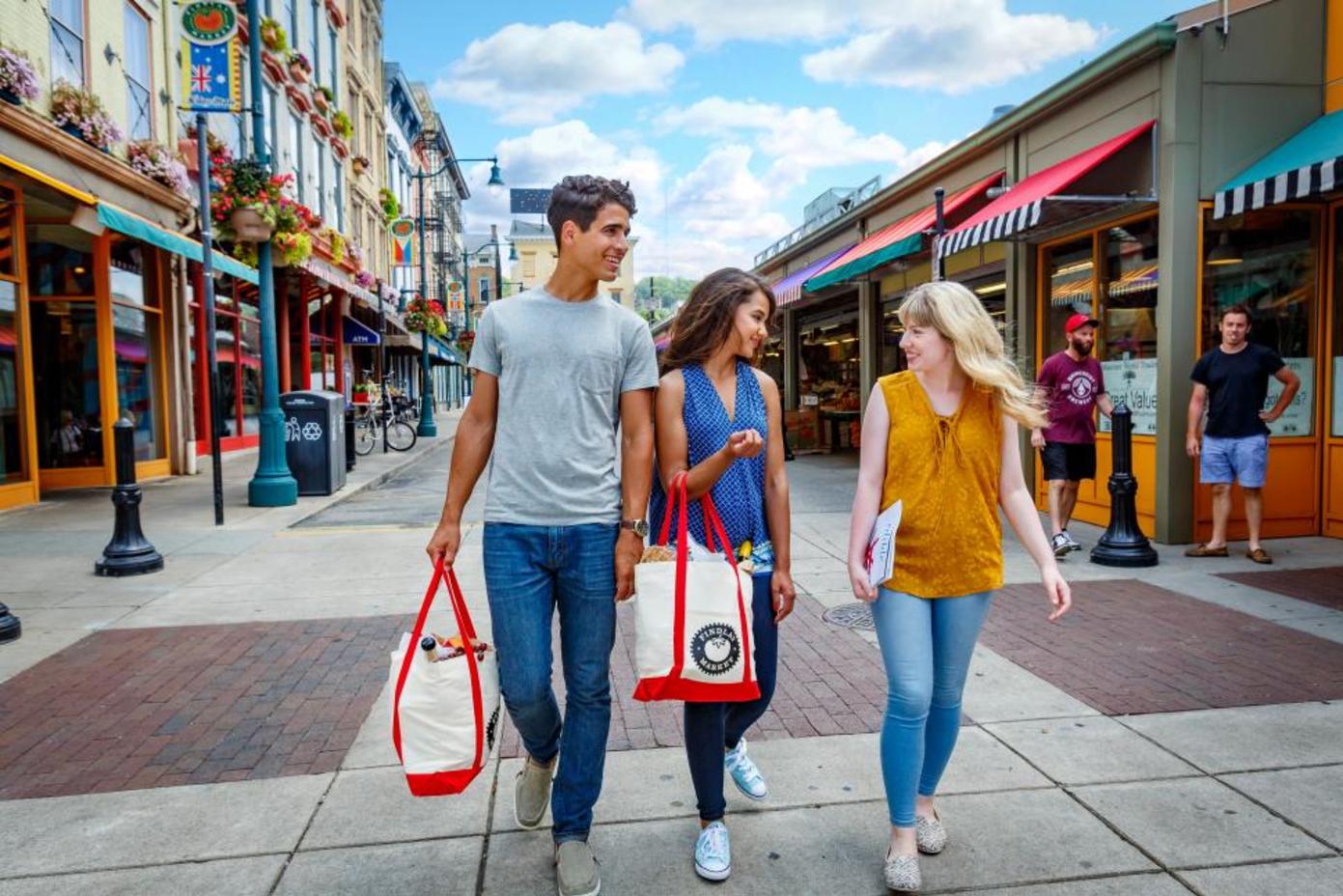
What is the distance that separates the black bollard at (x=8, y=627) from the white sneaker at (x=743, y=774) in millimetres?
4337

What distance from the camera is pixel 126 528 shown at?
23.4 ft

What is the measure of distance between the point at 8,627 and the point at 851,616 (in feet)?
15.6

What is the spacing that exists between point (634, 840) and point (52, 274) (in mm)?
12929


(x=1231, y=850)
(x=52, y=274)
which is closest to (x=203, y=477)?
(x=52, y=274)

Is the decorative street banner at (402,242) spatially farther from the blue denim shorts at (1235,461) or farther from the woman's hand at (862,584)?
the woman's hand at (862,584)

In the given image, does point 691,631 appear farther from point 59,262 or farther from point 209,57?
point 59,262

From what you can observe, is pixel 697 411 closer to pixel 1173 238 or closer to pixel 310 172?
pixel 1173 238

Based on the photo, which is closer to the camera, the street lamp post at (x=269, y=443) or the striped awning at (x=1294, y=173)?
the striped awning at (x=1294, y=173)

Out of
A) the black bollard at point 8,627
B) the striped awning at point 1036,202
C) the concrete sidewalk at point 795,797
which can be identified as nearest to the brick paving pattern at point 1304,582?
the concrete sidewalk at point 795,797

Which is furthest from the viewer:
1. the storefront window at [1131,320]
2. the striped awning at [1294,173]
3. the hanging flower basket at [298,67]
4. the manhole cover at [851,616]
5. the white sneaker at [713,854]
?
the hanging flower basket at [298,67]

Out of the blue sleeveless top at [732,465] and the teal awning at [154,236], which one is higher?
the teal awning at [154,236]

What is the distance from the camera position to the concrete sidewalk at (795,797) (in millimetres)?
2811

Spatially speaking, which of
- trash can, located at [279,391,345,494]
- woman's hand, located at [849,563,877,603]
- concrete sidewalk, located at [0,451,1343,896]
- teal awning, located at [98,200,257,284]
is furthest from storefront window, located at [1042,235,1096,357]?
teal awning, located at [98,200,257,284]

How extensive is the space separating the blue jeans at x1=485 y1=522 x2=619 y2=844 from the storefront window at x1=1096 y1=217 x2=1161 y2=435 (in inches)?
269
